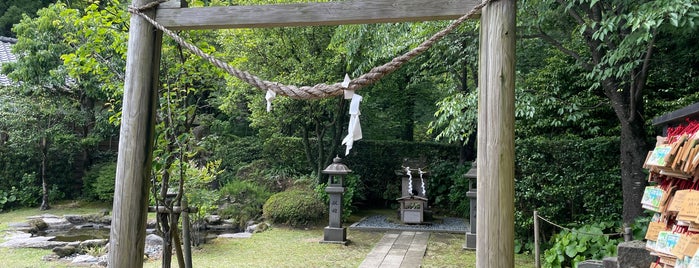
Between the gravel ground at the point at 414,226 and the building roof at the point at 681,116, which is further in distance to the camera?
the gravel ground at the point at 414,226

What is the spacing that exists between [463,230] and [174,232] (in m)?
7.30

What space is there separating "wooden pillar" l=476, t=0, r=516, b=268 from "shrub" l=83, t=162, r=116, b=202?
12432mm

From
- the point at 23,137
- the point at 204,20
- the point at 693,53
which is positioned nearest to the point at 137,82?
the point at 204,20

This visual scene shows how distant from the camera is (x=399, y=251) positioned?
7551 mm

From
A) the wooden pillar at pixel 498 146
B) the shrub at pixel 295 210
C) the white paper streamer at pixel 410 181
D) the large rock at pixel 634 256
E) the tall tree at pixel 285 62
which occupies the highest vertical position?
the tall tree at pixel 285 62

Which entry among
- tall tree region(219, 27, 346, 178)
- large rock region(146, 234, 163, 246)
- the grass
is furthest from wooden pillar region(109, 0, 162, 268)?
tall tree region(219, 27, 346, 178)

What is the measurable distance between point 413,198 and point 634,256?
672cm

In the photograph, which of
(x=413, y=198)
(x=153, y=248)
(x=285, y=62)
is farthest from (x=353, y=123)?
(x=285, y=62)

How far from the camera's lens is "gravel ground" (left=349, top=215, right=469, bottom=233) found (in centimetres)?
970

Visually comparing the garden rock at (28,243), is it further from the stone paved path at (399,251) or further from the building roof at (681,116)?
the building roof at (681,116)

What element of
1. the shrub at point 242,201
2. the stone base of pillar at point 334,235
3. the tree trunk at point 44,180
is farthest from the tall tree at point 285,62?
the tree trunk at point 44,180

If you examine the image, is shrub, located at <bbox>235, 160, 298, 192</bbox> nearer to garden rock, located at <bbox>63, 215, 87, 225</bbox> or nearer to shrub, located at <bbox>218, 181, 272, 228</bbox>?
shrub, located at <bbox>218, 181, 272, 228</bbox>

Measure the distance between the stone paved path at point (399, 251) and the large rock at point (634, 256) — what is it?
10.4ft

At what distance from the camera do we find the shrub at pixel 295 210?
980 centimetres
